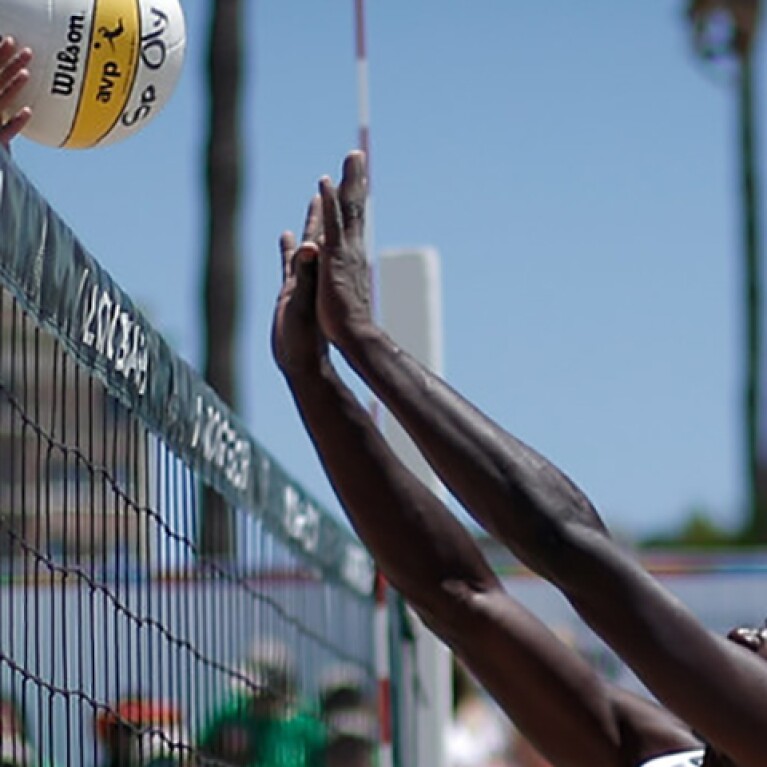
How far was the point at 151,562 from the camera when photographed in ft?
16.9

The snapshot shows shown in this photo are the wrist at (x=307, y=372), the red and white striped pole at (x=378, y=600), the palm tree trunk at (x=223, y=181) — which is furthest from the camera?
the palm tree trunk at (x=223, y=181)

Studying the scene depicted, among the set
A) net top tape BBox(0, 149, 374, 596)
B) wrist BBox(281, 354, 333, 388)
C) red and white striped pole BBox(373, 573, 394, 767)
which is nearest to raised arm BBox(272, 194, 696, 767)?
wrist BBox(281, 354, 333, 388)

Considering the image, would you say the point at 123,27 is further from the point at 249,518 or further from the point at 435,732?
the point at 435,732

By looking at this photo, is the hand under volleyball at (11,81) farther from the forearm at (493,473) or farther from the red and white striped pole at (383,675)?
the red and white striped pole at (383,675)

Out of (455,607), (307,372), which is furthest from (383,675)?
(307,372)

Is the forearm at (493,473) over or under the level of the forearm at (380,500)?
under

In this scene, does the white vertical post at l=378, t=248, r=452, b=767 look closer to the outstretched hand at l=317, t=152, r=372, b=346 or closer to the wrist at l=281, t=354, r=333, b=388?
the wrist at l=281, t=354, r=333, b=388

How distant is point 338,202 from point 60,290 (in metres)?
0.43

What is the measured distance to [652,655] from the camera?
302 cm

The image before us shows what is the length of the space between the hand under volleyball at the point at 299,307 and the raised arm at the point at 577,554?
1.33ft

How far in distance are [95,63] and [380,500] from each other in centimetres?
87

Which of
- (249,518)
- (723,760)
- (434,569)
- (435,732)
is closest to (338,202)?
(434,569)

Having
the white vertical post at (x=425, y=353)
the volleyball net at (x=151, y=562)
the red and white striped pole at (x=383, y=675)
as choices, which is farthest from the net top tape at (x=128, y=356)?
the white vertical post at (x=425, y=353)

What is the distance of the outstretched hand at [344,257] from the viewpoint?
3482 mm
